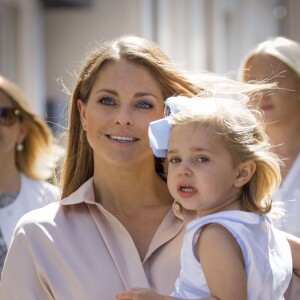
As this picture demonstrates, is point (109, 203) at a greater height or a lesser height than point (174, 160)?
lesser

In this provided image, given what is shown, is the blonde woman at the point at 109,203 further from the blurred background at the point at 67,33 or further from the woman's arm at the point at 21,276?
the blurred background at the point at 67,33

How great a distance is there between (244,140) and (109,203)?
0.84 meters

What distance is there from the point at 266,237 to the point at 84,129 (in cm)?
98

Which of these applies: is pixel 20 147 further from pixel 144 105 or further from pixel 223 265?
pixel 223 265

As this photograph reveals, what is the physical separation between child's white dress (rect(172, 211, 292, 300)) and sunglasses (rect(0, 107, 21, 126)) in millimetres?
2848

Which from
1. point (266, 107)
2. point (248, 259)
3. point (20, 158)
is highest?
point (266, 107)

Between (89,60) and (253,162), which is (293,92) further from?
(253,162)

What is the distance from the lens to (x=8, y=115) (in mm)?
5340

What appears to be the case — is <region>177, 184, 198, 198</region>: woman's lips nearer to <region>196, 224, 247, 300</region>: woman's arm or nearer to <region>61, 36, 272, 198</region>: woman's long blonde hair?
<region>196, 224, 247, 300</region>: woman's arm

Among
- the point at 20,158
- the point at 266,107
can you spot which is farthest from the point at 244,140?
the point at 20,158

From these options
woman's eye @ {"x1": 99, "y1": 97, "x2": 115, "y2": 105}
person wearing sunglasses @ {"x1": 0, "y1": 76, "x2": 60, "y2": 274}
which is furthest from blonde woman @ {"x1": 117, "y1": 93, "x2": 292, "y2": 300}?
person wearing sunglasses @ {"x1": 0, "y1": 76, "x2": 60, "y2": 274}

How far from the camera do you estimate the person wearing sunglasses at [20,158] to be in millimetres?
5074

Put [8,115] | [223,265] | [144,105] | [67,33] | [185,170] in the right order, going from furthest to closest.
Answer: [67,33], [8,115], [144,105], [185,170], [223,265]

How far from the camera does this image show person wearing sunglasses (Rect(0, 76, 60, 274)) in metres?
A: 5.07
